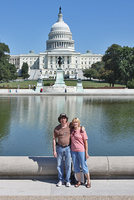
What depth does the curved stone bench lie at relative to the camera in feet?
19.8

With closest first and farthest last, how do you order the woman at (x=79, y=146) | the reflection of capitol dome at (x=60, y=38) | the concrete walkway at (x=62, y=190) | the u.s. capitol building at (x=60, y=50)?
the concrete walkway at (x=62, y=190)
the woman at (x=79, y=146)
the u.s. capitol building at (x=60, y=50)
the reflection of capitol dome at (x=60, y=38)

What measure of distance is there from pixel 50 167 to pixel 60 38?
149300 mm

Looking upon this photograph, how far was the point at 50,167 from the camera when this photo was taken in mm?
6102

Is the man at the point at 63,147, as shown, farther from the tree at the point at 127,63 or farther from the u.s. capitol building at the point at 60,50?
the u.s. capitol building at the point at 60,50

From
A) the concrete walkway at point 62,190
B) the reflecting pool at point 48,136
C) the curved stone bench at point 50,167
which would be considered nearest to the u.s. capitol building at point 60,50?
the reflecting pool at point 48,136

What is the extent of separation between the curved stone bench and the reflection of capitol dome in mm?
145376

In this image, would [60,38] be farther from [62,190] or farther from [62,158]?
[62,190]

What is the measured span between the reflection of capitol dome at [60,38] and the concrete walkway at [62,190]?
14568 cm

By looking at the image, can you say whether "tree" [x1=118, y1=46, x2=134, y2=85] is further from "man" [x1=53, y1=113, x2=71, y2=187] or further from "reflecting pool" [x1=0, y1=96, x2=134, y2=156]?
"man" [x1=53, y1=113, x2=71, y2=187]

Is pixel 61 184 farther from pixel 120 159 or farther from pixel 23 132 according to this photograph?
pixel 23 132

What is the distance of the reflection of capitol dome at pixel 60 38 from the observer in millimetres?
150000

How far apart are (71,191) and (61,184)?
1.36 ft

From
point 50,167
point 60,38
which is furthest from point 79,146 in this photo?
point 60,38

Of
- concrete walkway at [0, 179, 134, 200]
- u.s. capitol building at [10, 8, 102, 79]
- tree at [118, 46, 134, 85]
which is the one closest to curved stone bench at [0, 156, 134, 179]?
concrete walkway at [0, 179, 134, 200]
